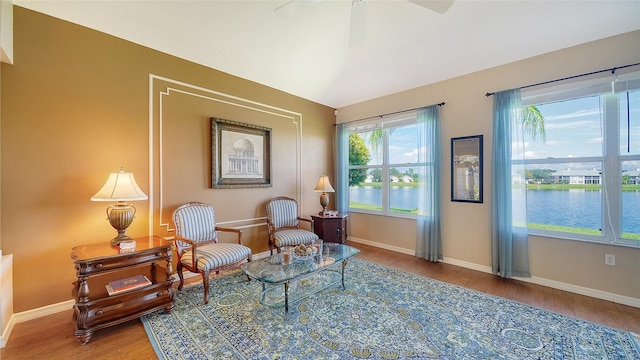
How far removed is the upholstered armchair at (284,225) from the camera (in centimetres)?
345

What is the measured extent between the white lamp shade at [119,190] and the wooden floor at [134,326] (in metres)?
1.11

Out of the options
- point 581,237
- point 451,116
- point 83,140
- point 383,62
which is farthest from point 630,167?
point 83,140

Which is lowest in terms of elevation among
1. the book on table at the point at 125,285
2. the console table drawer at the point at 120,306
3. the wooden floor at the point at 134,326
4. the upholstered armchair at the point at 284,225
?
the wooden floor at the point at 134,326

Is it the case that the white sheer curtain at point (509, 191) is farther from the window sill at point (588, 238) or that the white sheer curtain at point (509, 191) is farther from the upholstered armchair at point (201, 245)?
the upholstered armchair at point (201, 245)

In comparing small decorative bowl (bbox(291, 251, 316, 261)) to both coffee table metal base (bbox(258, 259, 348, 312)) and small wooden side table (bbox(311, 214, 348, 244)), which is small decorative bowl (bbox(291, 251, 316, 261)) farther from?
small wooden side table (bbox(311, 214, 348, 244))

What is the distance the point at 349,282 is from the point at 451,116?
9.16 ft

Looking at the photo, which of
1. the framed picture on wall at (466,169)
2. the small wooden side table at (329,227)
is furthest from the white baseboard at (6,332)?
the framed picture on wall at (466,169)

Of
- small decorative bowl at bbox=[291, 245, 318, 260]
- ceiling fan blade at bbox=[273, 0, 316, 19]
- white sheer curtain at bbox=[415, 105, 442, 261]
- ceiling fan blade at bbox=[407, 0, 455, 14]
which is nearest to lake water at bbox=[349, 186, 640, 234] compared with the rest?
white sheer curtain at bbox=[415, 105, 442, 261]

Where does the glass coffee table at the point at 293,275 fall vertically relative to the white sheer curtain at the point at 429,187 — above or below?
below

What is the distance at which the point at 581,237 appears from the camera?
278 cm

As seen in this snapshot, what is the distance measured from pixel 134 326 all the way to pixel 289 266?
140 centimetres

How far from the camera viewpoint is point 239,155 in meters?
3.64

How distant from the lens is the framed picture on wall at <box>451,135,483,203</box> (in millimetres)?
3430

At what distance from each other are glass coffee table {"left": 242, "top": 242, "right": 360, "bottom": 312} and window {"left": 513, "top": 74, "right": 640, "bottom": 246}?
249 centimetres
